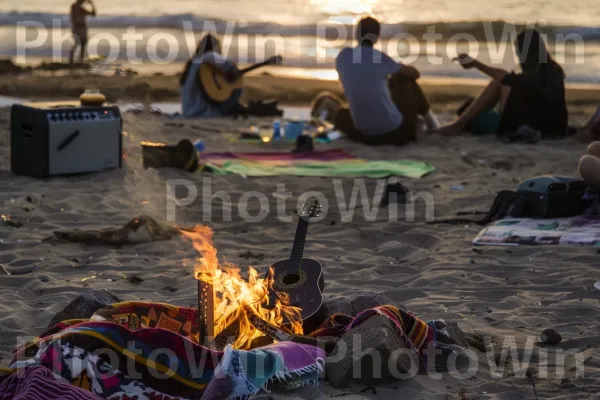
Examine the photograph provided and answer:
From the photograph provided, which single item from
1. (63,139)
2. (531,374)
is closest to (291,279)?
(531,374)

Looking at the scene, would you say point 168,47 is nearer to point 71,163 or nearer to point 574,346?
point 71,163

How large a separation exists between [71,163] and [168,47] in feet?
47.3

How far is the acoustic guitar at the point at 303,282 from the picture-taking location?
4285 mm

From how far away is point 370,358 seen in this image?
3.89 meters

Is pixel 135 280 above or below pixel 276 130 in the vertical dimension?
below

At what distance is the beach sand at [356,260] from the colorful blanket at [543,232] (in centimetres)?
12

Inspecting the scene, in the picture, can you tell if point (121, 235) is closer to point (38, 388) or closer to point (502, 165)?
point (38, 388)

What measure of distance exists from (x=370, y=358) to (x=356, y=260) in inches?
89.2

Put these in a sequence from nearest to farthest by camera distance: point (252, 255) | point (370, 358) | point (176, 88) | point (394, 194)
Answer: point (370, 358)
point (252, 255)
point (394, 194)
point (176, 88)

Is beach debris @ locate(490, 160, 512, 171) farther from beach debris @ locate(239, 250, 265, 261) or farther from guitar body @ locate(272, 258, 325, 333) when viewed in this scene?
guitar body @ locate(272, 258, 325, 333)

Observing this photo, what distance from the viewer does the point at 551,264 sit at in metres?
5.89

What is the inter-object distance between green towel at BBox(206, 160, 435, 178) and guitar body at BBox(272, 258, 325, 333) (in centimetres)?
426

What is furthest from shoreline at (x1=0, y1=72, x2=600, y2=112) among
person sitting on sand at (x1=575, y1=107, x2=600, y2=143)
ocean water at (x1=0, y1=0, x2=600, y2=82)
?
person sitting on sand at (x1=575, y1=107, x2=600, y2=143)

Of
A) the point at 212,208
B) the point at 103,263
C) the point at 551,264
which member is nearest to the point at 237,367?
the point at 103,263
